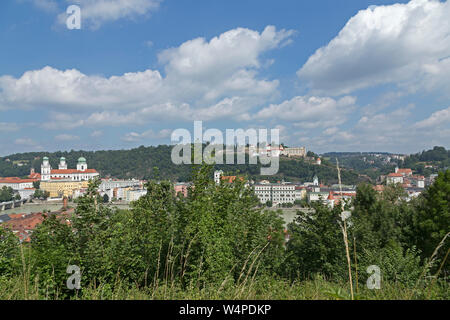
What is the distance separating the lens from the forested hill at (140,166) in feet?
381

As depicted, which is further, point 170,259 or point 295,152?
point 295,152

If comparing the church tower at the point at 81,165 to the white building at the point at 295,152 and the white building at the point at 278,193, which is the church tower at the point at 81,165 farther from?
the white building at the point at 295,152

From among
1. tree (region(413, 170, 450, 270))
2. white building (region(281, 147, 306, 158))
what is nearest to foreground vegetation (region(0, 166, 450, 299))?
tree (region(413, 170, 450, 270))

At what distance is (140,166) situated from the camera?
139 meters

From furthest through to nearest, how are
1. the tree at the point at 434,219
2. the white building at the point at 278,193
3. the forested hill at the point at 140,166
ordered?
1. the forested hill at the point at 140,166
2. the white building at the point at 278,193
3. the tree at the point at 434,219

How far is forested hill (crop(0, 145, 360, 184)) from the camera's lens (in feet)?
381

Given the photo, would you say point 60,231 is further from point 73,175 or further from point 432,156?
point 432,156

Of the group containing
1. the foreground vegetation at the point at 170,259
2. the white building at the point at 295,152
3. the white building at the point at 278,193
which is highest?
the white building at the point at 295,152

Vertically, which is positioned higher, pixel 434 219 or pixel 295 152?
pixel 295 152

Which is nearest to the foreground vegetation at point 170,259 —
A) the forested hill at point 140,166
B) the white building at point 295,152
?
the forested hill at point 140,166

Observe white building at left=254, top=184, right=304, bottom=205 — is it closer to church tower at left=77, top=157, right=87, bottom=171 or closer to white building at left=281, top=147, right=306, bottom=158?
white building at left=281, top=147, right=306, bottom=158

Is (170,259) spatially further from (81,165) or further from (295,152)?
(295,152)

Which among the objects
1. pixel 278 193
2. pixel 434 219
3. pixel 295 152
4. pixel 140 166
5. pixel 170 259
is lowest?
pixel 278 193

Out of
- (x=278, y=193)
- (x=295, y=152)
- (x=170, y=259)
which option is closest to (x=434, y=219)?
(x=170, y=259)
